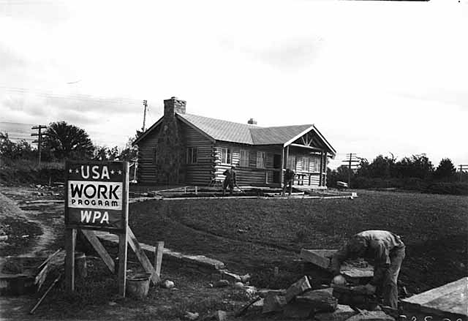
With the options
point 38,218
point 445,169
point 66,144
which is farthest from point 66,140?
point 38,218

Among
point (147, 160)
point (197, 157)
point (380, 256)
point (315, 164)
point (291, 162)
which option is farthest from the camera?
point (315, 164)

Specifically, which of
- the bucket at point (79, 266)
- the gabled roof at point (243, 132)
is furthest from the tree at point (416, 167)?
the bucket at point (79, 266)

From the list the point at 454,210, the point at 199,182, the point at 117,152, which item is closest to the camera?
the point at 454,210

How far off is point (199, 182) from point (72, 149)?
40.6m

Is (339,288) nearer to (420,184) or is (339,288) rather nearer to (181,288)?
(181,288)

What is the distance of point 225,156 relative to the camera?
29719 millimetres

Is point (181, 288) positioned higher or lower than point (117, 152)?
lower

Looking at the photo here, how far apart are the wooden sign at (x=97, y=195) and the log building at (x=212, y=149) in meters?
21.1

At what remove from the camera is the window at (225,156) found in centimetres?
2950

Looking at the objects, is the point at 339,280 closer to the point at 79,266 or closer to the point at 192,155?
the point at 79,266

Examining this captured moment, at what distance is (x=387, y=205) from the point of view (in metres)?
20.9

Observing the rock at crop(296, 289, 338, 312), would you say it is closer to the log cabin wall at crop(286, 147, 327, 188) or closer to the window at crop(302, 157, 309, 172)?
the log cabin wall at crop(286, 147, 327, 188)

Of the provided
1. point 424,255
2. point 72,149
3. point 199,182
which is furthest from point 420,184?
point 72,149

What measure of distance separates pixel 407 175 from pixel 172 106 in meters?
32.6
